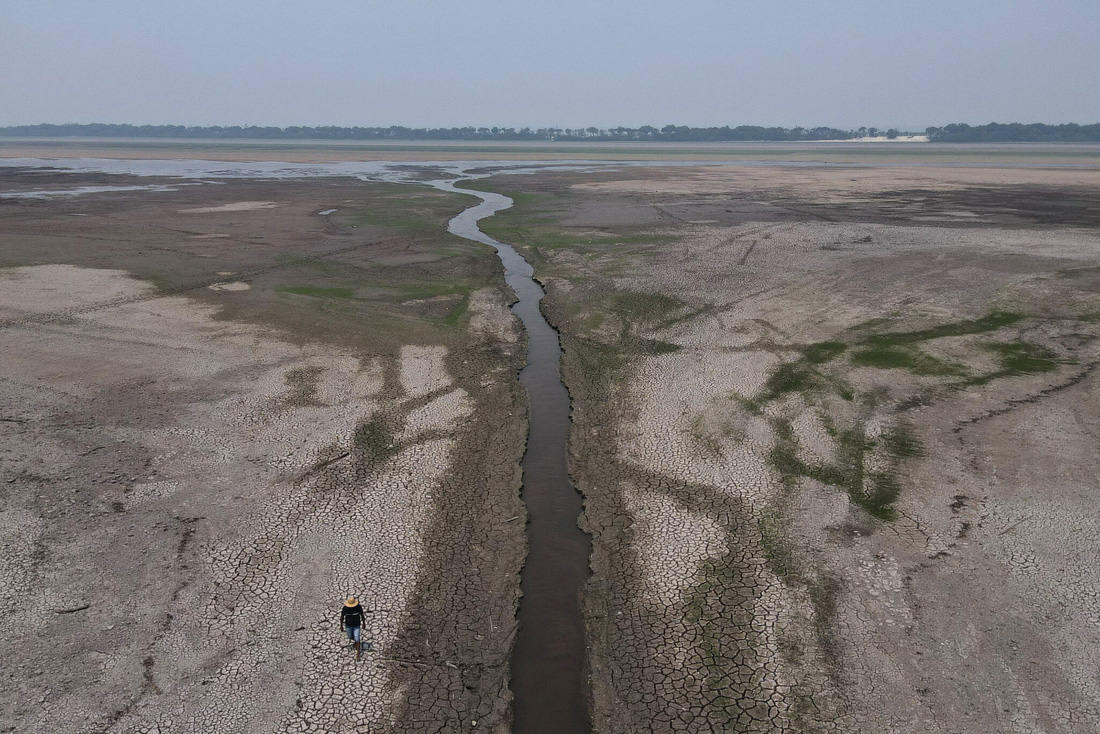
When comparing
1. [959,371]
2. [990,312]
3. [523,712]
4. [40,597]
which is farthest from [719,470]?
[990,312]

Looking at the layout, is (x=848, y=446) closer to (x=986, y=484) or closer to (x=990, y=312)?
(x=986, y=484)

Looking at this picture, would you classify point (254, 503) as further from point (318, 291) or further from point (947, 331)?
point (947, 331)

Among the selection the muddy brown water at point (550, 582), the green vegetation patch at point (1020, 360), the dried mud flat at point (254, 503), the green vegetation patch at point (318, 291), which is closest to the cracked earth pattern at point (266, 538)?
the dried mud flat at point (254, 503)

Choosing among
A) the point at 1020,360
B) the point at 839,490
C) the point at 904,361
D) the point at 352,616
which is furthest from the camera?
the point at 904,361

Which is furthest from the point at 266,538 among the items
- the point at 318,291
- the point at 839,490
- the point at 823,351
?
the point at 318,291

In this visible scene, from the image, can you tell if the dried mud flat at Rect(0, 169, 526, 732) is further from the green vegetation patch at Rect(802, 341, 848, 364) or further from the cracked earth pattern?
the green vegetation patch at Rect(802, 341, 848, 364)

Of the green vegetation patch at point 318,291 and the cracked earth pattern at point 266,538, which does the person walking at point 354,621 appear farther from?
the green vegetation patch at point 318,291

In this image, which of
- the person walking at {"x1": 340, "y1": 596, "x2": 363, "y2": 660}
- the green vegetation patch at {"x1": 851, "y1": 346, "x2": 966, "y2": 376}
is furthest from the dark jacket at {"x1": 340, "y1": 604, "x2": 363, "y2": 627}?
the green vegetation patch at {"x1": 851, "y1": 346, "x2": 966, "y2": 376}
